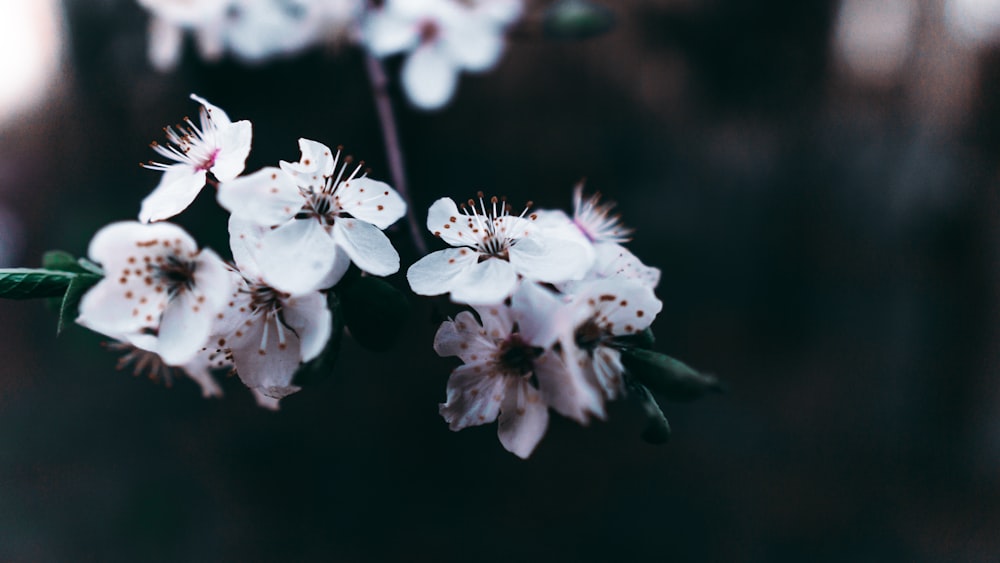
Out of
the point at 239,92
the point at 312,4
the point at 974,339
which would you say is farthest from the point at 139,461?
the point at 974,339

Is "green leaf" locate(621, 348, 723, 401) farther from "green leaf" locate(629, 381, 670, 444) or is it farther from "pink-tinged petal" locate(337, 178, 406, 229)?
"pink-tinged petal" locate(337, 178, 406, 229)

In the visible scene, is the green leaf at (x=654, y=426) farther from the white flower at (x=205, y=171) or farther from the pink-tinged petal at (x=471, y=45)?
the pink-tinged petal at (x=471, y=45)

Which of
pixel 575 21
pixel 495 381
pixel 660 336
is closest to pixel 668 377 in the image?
pixel 495 381

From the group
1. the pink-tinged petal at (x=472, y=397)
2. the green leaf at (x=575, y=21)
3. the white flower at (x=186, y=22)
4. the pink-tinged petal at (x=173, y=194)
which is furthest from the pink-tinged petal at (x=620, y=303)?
the white flower at (x=186, y=22)

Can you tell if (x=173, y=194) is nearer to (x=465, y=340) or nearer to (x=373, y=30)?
(x=465, y=340)

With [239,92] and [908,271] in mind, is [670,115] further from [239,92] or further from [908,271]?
[239,92]
